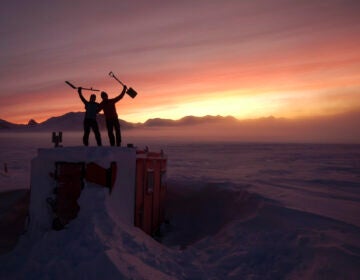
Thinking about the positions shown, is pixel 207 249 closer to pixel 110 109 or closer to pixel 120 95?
pixel 110 109

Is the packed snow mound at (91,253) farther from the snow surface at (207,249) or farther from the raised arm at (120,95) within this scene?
the raised arm at (120,95)

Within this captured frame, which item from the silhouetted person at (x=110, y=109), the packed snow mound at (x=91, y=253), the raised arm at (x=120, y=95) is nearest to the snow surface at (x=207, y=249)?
the packed snow mound at (x=91, y=253)

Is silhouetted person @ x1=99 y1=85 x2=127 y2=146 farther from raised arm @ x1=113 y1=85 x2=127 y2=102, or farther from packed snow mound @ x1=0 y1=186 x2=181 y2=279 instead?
packed snow mound @ x1=0 y1=186 x2=181 y2=279

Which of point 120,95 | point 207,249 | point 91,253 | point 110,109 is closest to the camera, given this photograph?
point 91,253

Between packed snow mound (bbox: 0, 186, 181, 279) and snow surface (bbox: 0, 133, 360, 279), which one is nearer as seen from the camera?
packed snow mound (bbox: 0, 186, 181, 279)

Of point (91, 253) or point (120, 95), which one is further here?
point (120, 95)

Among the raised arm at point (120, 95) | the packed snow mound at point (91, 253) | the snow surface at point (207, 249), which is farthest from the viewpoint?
the raised arm at point (120, 95)

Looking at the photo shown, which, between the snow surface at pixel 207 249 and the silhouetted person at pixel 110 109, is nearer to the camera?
the snow surface at pixel 207 249

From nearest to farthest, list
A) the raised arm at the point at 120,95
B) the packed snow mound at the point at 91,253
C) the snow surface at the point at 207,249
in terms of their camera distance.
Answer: the packed snow mound at the point at 91,253 → the snow surface at the point at 207,249 → the raised arm at the point at 120,95

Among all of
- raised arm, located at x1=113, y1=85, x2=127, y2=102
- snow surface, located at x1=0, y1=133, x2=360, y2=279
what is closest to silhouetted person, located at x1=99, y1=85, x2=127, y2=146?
raised arm, located at x1=113, y1=85, x2=127, y2=102

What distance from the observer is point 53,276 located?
17.6 feet

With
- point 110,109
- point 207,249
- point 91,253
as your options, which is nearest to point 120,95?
point 110,109

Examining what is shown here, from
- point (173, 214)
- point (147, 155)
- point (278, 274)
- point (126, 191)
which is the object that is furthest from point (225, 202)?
point (278, 274)

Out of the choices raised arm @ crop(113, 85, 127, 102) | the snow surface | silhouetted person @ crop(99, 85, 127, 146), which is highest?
raised arm @ crop(113, 85, 127, 102)
